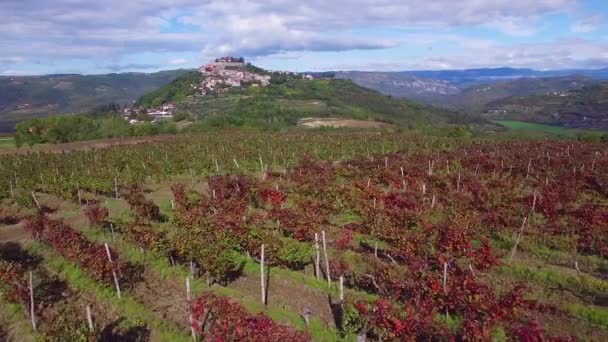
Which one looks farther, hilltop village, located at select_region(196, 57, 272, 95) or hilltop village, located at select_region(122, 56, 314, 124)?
hilltop village, located at select_region(196, 57, 272, 95)

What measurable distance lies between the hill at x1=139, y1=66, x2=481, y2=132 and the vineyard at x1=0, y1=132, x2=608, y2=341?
2803 inches

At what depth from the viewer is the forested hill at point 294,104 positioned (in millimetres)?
118562

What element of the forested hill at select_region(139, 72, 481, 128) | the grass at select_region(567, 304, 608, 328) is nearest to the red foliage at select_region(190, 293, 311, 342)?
the grass at select_region(567, 304, 608, 328)

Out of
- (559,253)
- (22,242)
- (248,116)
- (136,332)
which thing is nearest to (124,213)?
(22,242)

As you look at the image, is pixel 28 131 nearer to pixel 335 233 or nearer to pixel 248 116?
pixel 248 116

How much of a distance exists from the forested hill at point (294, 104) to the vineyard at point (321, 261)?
71.4 m

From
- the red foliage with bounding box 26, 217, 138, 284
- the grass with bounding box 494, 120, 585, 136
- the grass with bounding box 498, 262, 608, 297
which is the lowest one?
the grass with bounding box 494, 120, 585, 136

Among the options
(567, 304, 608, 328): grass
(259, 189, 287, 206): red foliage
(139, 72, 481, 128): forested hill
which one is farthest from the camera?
(139, 72, 481, 128): forested hill

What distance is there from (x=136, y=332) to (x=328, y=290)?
20.6 feet

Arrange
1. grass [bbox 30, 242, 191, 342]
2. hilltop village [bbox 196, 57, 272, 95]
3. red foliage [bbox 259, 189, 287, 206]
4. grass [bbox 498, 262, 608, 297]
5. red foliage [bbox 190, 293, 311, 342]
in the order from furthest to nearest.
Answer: hilltop village [bbox 196, 57, 272, 95], red foliage [bbox 259, 189, 287, 206], grass [bbox 498, 262, 608, 297], grass [bbox 30, 242, 191, 342], red foliage [bbox 190, 293, 311, 342]

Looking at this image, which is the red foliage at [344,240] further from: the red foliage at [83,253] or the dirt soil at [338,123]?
the dirt soil at [338,123]

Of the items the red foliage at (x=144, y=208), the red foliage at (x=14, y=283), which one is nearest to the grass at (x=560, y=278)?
the red foliage at (x=14, y=283)

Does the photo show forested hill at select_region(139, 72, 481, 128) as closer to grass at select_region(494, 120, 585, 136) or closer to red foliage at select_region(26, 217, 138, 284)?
grass at select_region(494, 120, 585, 136)

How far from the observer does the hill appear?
390 ft
